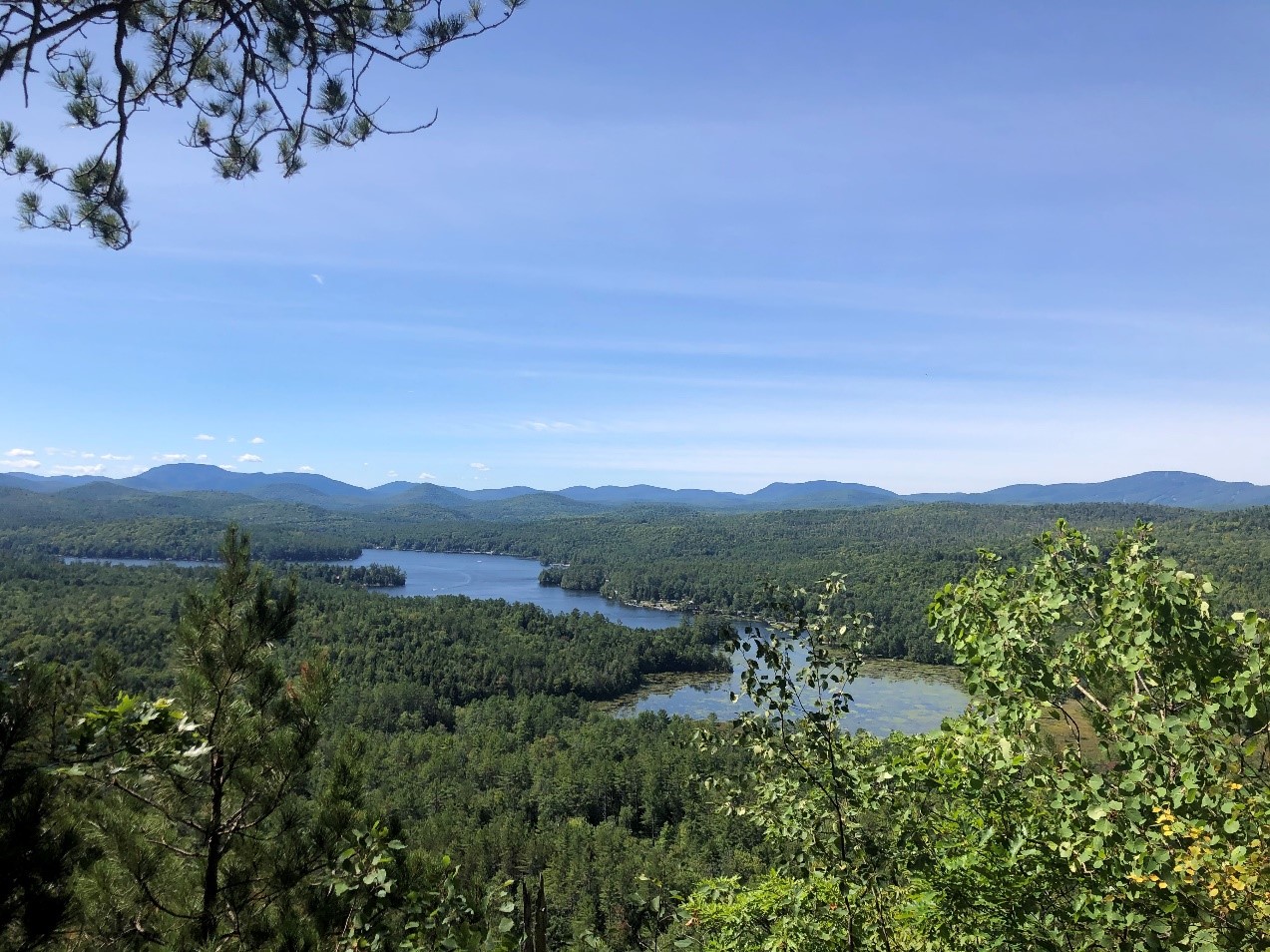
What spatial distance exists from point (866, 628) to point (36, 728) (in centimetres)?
316

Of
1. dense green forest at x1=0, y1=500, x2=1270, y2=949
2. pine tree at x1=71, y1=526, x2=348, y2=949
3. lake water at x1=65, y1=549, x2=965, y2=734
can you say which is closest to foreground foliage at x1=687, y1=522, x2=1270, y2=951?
dense green forest at x1=0, y1=500, x2=1270, y2=949

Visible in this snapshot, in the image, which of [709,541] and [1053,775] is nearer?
[1053,775]

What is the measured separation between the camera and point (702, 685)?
57562 mm

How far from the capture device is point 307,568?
102 meters

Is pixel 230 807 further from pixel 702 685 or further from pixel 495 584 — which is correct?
pixel 495 584

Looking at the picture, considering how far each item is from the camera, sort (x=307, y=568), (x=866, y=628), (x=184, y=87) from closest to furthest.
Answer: (x=866, y=628) < (x=184, y=87) < (x=307, y=568)

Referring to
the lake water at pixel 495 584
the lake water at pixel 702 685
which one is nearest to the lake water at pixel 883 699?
the lake water at pixel 702 685

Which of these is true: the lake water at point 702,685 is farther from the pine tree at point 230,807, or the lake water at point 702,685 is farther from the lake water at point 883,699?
the pine tree at point 230,807

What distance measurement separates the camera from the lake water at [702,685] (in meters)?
42.1

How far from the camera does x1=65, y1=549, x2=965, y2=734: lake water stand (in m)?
42.1

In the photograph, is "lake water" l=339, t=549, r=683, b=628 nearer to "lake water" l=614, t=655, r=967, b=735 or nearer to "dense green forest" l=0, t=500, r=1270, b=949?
"lake water" l=614, t=655, r=967, b=735

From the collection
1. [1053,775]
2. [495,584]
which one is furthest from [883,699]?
[495,584]

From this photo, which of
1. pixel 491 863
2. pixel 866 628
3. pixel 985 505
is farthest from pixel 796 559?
pixel 866 628

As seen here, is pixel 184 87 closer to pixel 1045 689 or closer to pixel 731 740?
pixel 731 740
